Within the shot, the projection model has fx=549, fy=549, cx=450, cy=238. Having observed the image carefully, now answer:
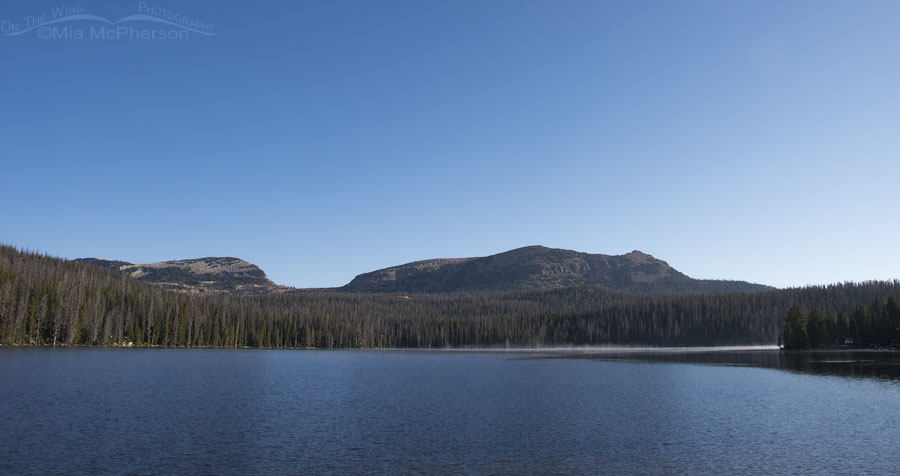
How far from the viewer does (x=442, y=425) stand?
149 feet

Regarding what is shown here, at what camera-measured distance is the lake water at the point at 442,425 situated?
3262cm

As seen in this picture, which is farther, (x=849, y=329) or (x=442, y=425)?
(x=849, y=329)

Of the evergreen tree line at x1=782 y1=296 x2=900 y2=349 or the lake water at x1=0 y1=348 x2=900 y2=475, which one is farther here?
the evergreen tree line at x1=782 y1=296 x2=900 y2=349

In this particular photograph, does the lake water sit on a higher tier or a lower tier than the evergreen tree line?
lower

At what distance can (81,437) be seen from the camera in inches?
1510

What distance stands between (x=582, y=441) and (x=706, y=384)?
44.6m

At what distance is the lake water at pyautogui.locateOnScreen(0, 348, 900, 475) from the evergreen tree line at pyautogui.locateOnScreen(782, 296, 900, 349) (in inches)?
3192

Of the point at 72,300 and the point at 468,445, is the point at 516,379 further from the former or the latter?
the point at 72,300

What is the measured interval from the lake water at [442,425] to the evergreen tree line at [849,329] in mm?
81078

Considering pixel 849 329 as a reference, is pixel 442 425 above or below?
below

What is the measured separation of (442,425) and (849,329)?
523 ft

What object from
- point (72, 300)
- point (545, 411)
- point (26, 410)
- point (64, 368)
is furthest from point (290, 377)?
point (72, 300)

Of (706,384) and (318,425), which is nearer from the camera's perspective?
(318,425)

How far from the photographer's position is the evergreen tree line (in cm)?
14075
